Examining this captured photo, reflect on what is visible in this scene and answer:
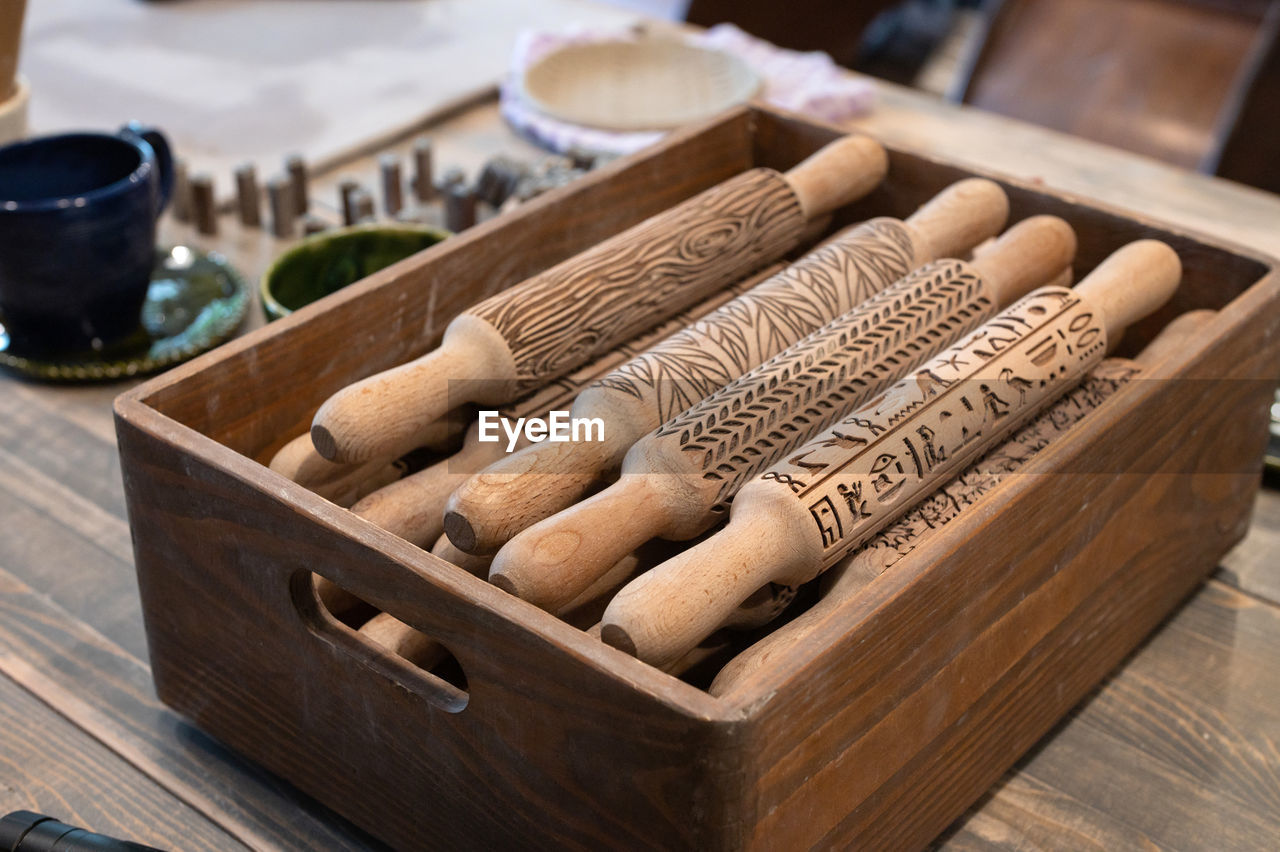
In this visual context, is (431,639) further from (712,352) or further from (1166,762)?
(1166,762)

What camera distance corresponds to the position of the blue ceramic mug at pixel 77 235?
68 cm

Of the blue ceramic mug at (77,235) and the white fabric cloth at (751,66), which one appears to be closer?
the blue ceramic mug at (77,235)

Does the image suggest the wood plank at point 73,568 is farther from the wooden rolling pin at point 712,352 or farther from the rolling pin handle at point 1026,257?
the rolling pin handle at point 1026,257

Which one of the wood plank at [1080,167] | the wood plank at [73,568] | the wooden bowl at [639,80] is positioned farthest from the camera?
the wooden bowl at [639,80]

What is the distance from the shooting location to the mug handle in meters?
0.77

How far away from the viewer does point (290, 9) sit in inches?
51.3

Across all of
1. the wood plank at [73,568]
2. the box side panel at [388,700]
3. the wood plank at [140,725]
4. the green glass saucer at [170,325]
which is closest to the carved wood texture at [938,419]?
the box side panel at [388,700]

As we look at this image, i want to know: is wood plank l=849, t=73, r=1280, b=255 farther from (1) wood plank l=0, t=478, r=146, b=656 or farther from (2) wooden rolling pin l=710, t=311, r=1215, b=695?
(1) wood plank l=0, t=478, r=146, b=656

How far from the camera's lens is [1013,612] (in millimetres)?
482

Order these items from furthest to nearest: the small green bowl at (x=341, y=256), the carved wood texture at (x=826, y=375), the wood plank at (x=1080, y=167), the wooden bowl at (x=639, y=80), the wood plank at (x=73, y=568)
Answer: the wooden bowl at (x=639, y=80) < the wood plank at (x=1080, y=167) < the small green bowl at (x=341, y=256) < the wood plank at (x=73, y=568) < the carved wood texture at (x=826, y=375)

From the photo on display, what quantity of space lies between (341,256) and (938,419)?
396 mm

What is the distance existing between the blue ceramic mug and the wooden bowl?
1.27ft

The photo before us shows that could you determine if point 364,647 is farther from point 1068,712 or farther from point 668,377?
point 1068,712

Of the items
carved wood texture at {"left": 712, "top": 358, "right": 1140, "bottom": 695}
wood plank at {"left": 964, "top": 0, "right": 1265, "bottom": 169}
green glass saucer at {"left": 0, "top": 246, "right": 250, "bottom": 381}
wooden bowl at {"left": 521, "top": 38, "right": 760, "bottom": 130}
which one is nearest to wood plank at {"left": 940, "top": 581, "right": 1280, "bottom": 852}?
carved wood texture at {"left": 712, "top": 358, "right": 1140, "bottom": 695}
